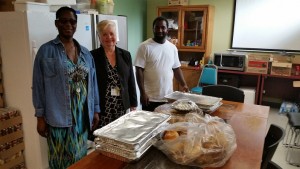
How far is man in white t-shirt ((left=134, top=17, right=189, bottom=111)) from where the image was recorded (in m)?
2.30

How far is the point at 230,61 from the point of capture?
434cm

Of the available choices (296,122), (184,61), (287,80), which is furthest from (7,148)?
(287,80)

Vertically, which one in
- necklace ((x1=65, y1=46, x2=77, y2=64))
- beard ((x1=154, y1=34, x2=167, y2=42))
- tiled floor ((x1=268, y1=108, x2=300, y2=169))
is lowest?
tiled floor ((x1=268, y1=108, x2=300, y2=169))

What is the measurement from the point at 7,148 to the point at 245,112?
85.1 inches

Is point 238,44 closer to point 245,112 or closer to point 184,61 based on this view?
point 184,61

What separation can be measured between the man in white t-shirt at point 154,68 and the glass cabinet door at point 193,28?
2342 mm

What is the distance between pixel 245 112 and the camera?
1.89 metres

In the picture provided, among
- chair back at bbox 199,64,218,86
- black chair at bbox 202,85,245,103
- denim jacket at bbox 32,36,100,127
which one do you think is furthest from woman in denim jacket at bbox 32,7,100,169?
chair back at bbox 199,64,218,86

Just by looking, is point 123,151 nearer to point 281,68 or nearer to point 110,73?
point 110,73

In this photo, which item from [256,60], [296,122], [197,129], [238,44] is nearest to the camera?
[197,129]

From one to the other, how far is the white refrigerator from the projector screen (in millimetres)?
3523

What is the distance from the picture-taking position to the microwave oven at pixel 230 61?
425 centimetres

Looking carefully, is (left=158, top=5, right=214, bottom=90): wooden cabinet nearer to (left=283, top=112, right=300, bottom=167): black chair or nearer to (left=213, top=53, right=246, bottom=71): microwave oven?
(left=213, top=53, right=246, bottom=71): microwave oven

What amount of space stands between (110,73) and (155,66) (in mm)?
606
